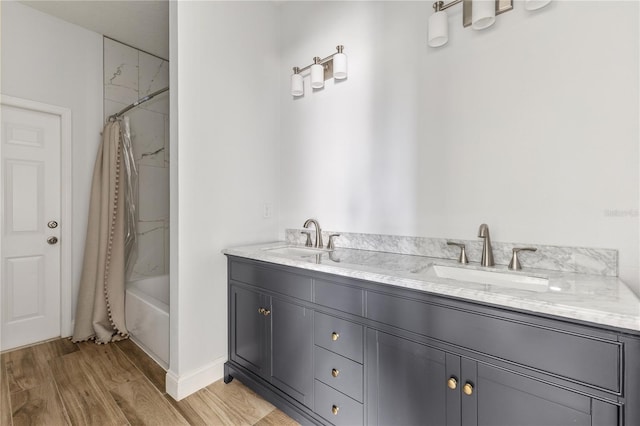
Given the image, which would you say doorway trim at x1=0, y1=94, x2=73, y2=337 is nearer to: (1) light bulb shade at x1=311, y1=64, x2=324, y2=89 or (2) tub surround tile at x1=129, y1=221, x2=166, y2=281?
(2) tub surround tile at x1=129, y1=221, x2=166, y2=281

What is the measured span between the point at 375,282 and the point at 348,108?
4.17ft

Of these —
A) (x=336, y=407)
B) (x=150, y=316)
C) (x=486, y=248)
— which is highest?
(x=486, y=248)

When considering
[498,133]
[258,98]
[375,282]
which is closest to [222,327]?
[375,282]

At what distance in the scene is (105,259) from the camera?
257 centimetres

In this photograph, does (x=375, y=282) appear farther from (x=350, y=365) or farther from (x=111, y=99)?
(x=111, y=99)

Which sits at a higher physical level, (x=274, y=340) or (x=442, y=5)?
(x=442, y=5)

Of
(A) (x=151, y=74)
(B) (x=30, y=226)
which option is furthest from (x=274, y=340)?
(A) (x=151, y=74)

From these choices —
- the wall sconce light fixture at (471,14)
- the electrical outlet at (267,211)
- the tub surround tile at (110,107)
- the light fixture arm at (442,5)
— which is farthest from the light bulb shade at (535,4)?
the tub surround tile at (110,107)

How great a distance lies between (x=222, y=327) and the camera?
2.04 meters

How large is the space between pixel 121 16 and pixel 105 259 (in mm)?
2093

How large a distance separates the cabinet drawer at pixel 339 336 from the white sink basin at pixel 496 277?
17.6 inches

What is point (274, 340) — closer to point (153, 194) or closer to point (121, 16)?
point (153, 194)

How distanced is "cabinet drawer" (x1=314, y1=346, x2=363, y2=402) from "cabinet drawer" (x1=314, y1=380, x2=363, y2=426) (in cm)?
3

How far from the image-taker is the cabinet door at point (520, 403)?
83 cm
